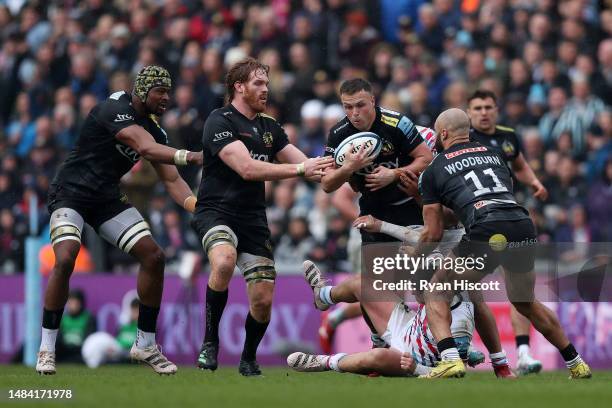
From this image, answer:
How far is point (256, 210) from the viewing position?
12242 mm

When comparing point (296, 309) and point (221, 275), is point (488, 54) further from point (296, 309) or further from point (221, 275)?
point (221, 275)

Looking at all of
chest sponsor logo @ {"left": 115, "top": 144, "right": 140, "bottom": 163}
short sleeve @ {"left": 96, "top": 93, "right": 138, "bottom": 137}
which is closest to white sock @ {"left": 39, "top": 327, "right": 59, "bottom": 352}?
chest sponsor logo @ {"left": 115, "top": 144, "right": 140, "bottom": 163}

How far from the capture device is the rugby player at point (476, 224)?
1134 centimetres

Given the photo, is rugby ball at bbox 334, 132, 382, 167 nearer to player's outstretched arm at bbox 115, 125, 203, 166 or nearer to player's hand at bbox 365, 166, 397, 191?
player's hand at bbox 365, 166, 397, 191

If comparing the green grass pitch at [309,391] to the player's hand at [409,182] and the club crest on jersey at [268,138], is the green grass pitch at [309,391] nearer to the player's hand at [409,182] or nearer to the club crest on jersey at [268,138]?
the player's hand at [409,182]

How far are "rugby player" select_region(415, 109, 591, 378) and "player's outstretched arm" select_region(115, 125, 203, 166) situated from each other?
2185 mm

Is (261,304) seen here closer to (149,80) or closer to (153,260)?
(153,260)

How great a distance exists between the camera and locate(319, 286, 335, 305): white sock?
504 inches

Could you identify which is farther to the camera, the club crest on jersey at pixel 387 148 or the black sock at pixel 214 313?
the club crest on jersey at pixel 387 148

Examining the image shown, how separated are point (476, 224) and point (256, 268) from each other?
2.07 metres

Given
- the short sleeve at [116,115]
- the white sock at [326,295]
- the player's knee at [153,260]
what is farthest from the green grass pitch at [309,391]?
the short sleeve at [116,115]

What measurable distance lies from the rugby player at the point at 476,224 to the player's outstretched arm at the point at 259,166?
98 centimetres

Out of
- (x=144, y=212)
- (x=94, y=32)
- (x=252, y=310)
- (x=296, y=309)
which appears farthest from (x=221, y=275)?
(x=94, y=32)

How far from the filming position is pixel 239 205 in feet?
39.8
